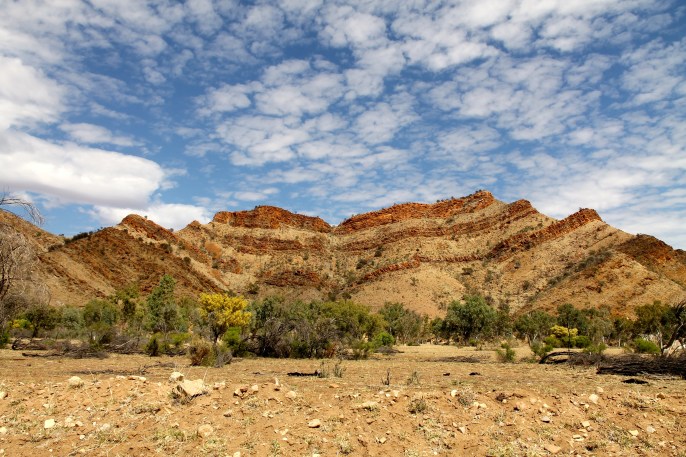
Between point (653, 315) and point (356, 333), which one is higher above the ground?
point (653, 315)

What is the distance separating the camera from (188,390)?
338 inches

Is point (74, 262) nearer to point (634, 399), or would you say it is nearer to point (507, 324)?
point (507, 324)

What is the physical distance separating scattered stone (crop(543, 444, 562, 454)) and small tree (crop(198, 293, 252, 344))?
23.1m

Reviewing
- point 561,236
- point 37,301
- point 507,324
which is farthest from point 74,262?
point 561,236

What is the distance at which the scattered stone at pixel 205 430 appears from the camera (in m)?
7.33

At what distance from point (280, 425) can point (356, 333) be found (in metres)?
26.9

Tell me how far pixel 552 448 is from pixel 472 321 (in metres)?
43.0

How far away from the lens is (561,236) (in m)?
79.7

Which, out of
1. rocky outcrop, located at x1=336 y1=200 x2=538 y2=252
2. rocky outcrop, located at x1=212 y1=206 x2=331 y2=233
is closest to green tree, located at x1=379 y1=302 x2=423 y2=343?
rocky outcrop, located at x1=336 y1=200 x2=538 y2=252

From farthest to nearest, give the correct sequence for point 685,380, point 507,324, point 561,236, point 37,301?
point 561,236 < point 507,324 < point 37,301 < point 685,380

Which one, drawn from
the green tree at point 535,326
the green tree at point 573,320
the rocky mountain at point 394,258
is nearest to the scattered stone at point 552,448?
the green tree at point 573,320

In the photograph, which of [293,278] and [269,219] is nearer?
[293,278]

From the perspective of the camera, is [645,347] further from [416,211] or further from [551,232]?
[416,211]

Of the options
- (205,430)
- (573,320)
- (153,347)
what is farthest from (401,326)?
(205,430)
